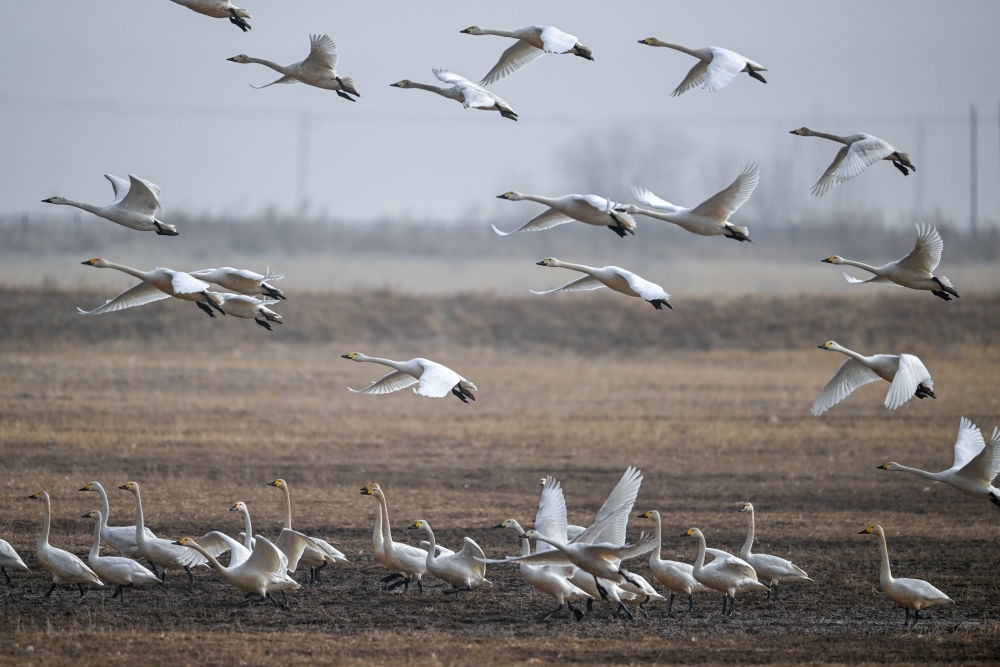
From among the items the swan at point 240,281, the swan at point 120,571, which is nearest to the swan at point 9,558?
the swan at point 120,571

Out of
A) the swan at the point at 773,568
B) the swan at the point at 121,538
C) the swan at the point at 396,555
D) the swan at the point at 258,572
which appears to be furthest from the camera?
the swan at the point at 121,538

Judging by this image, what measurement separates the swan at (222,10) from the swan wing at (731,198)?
386 centimetres

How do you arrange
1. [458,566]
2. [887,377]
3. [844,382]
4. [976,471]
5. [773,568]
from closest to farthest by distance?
[976,471] → [458,566] → [773,568] → [887,377] → [844,382]

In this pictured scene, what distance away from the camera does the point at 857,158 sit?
404 inches

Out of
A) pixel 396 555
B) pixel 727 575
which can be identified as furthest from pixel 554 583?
pixel 396 555

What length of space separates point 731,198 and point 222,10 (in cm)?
428

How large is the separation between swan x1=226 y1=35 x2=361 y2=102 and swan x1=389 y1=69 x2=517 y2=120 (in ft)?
1.45

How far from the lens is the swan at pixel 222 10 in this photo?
1009 cm

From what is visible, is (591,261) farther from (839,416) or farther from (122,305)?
(122,305)

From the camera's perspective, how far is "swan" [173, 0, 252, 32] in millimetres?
10094

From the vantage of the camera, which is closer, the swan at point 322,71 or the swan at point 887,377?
the swan at point 887,377

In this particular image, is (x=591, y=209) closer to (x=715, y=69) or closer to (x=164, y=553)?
(x=715, y=69)

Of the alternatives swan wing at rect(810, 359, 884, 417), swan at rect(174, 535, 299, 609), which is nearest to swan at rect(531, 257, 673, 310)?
swan wing at rect(810, 359, 884, 417)

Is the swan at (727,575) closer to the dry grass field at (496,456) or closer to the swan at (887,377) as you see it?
the dry grass field at (496,456)
